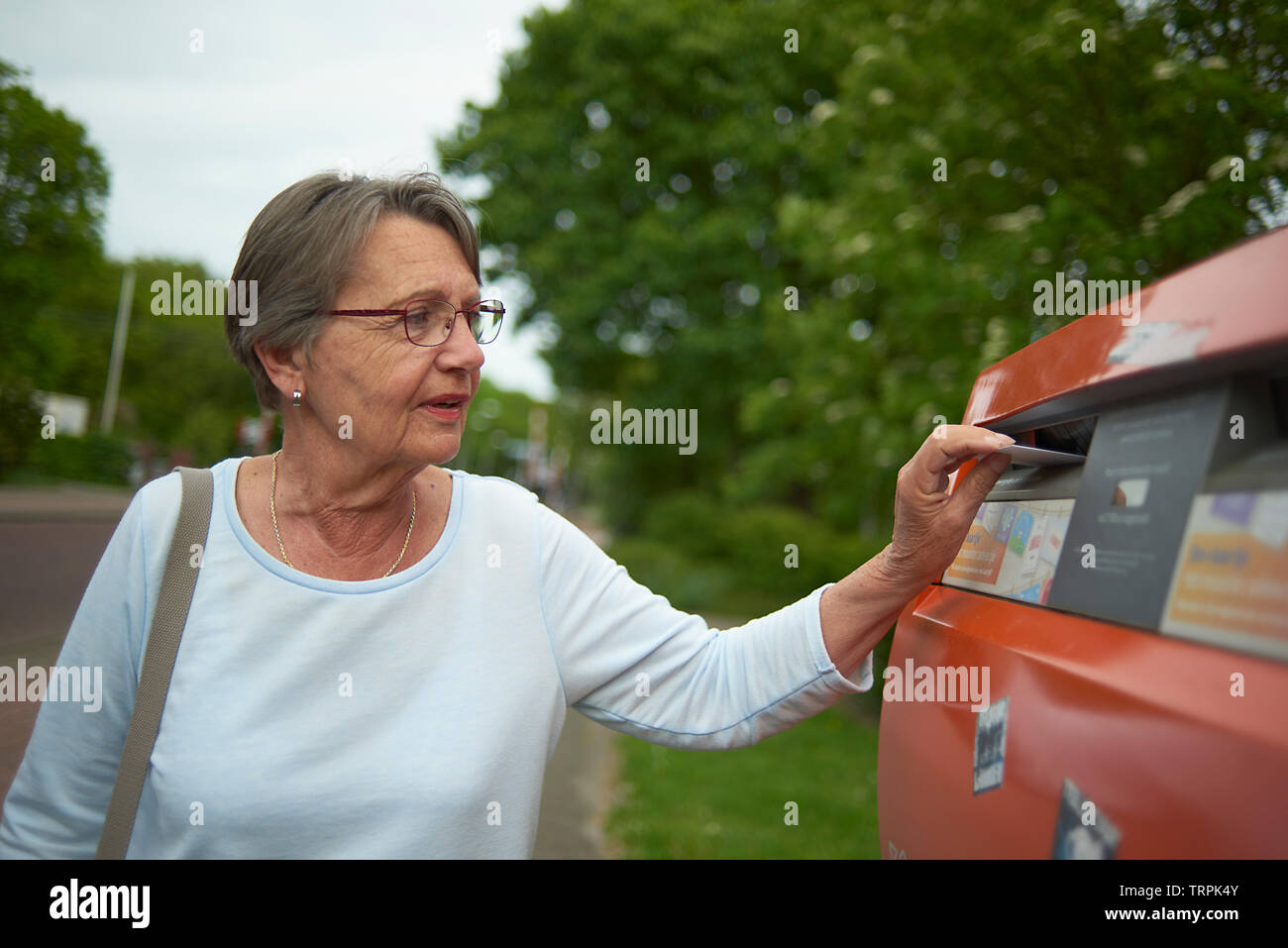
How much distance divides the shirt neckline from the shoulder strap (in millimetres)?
70

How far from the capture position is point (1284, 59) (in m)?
2.57

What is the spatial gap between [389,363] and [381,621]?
0.50 meters

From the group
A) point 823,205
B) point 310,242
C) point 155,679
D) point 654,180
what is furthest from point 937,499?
point 654,180

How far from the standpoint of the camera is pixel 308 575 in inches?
72.6

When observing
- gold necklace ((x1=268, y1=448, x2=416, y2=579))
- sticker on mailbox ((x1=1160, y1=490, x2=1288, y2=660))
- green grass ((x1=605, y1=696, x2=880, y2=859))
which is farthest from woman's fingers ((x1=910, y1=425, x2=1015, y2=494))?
green grass ((x1=605, y1=696, x2=880, y2=859))

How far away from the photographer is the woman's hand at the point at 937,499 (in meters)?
1.61

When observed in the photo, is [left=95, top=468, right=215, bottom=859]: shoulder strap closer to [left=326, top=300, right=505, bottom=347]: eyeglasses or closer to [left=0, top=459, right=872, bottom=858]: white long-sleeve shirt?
[left=0, top=459, right=872, bottom=858]: white long-sleeve shirt

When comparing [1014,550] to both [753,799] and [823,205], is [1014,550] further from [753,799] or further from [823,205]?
[823,205]

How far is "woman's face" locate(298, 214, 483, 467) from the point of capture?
188 cm

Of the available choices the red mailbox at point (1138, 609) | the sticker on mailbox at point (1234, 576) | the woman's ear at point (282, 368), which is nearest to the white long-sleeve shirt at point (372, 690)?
the woman's ear at point (282, 368)

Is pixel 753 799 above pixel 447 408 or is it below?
below

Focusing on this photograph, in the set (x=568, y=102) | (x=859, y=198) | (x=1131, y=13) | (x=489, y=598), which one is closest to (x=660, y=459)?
(x=568, y=102)
